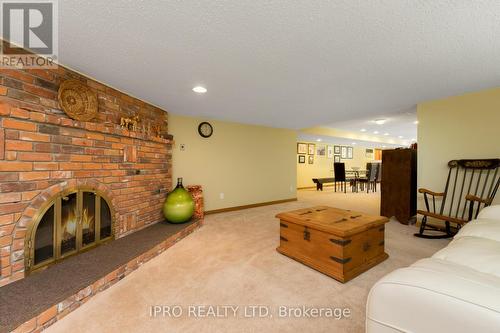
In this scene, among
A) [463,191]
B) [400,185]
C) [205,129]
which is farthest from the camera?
[205,129]

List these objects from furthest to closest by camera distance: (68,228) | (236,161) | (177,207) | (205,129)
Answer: (236,161) < (205,129) < (177,207) < (68,228)

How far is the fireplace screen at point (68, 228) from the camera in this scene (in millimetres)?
1743

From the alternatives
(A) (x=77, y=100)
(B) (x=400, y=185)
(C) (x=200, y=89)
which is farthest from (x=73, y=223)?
(B) (x=400, y=185)

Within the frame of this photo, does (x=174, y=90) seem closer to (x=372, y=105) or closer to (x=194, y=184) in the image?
(x=194, y=184)

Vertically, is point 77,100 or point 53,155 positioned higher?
point 77,100

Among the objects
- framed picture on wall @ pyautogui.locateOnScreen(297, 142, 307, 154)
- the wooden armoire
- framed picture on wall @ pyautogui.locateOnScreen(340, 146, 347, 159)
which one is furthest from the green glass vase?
framed picture on wall @ pyautogui.locateOnScreen(340, 146, 347, 159)

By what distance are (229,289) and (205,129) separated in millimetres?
3171

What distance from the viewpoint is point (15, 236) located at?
1.58 metres

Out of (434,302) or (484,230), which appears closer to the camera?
(434,302)

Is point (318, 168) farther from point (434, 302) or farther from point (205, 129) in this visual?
point (434, 302)

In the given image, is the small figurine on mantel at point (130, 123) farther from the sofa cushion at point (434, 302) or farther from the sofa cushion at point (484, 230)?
the sofa cushion at point (484, 230)

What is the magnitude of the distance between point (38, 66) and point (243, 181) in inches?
145

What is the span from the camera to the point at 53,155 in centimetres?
185

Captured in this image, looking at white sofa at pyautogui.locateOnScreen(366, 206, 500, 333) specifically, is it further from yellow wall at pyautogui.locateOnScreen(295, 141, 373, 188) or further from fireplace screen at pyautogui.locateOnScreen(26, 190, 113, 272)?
yellow wall at pyautogui.locateOnScreen(295, 141, 373, 188)
